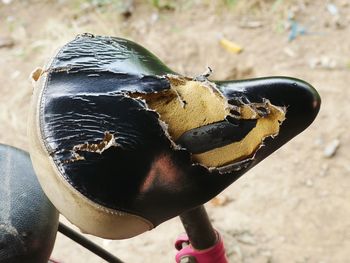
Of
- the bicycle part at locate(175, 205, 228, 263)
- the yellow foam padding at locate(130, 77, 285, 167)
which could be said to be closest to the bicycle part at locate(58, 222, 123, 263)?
the bicycle part at locate(175, 205, 228, 263)

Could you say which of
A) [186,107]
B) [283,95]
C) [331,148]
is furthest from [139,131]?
[331,148]

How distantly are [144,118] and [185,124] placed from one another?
0.07 m

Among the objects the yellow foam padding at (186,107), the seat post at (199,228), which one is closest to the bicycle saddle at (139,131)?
the yellow foam padding at (186,107)

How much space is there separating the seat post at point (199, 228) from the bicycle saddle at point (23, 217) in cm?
25

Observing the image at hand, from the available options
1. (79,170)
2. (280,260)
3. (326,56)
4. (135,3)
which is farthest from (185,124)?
(135,3)

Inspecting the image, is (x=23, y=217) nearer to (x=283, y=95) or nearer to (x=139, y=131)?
(x=139, y=131)

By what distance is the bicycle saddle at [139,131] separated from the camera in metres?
0.77

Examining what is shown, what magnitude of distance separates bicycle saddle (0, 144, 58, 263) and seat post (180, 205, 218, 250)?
0.83 feet

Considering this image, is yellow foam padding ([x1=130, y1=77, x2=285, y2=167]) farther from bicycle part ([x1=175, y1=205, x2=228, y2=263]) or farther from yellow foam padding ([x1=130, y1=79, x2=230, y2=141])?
A: bicycle part ([x1=175, y1=205, x2=228, y2=263])

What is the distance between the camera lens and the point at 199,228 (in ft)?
3.31

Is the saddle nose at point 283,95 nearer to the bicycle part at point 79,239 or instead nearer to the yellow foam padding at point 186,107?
the yellow foam padding at point 186,107

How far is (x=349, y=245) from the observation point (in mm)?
2090

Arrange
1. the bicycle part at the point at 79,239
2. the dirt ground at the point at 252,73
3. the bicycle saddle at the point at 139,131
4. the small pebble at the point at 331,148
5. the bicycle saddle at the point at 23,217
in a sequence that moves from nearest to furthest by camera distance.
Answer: the bicycle saddle at the point at 139,131 < the bicycle saddle at the point at 23,217 < the bicycle part at the point at 79,239 < the dirt ground at the point at 252,73 < the small pebble at the point at 331,148

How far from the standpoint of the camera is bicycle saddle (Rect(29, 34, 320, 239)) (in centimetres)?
77
